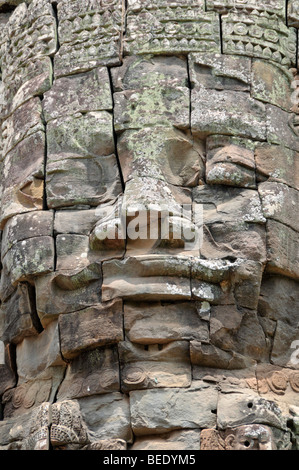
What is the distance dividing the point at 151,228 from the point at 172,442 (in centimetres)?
182

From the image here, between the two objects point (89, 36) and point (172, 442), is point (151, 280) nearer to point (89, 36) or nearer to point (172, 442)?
point (172, 442)

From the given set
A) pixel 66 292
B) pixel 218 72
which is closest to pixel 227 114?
pixel 218 72

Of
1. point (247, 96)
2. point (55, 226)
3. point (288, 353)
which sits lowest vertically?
A: point (288, 353)

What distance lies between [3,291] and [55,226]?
90 cm

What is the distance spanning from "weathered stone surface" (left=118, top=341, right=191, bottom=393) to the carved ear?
0.58 metres

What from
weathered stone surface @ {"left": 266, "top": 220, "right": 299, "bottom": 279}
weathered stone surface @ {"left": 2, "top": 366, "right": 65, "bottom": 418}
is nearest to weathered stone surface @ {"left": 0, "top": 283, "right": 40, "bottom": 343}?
weathered stone surface @ {"left": 2, "top": 366, "right": 65, "bottom": 418}

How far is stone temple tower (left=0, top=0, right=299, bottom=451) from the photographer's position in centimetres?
1305

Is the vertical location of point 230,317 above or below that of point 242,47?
below

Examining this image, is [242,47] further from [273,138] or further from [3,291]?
[3,291]

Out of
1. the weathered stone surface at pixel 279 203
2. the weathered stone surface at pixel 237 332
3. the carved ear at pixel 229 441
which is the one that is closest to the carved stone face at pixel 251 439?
the carved ear at pixel 229 441

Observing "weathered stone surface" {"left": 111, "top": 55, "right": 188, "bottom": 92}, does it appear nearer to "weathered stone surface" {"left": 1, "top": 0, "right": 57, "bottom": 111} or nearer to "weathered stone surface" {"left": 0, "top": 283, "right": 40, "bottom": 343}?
"weathered stone surface" {"left": 1, "top": 0, "right": 57, "bottom": 111}

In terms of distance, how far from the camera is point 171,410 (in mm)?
12875
